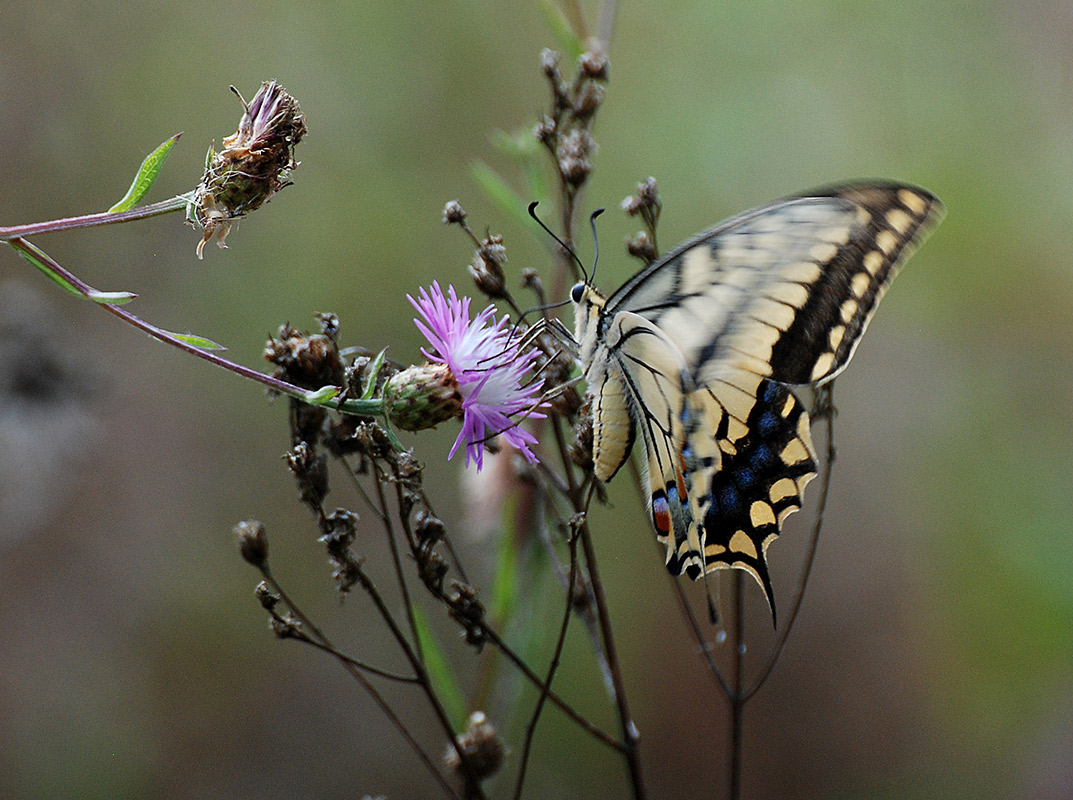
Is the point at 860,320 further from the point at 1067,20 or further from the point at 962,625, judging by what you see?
the point at 1067,20

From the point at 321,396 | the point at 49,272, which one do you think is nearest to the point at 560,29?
the point at 321,396

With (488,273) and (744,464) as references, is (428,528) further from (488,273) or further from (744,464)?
(744,464)

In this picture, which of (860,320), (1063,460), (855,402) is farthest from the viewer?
(855,402)

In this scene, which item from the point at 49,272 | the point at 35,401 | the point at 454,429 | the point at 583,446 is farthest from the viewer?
the point at 454,429

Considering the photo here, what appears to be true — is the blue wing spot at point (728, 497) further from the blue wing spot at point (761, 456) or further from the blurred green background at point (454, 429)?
the blurred green background at point (454, 429)

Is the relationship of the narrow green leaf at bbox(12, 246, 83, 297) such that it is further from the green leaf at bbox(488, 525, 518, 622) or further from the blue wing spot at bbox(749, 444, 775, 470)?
the blue wing spot at bbox(749, 444, 775, 470)

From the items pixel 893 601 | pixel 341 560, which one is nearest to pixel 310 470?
pixel 341 560
